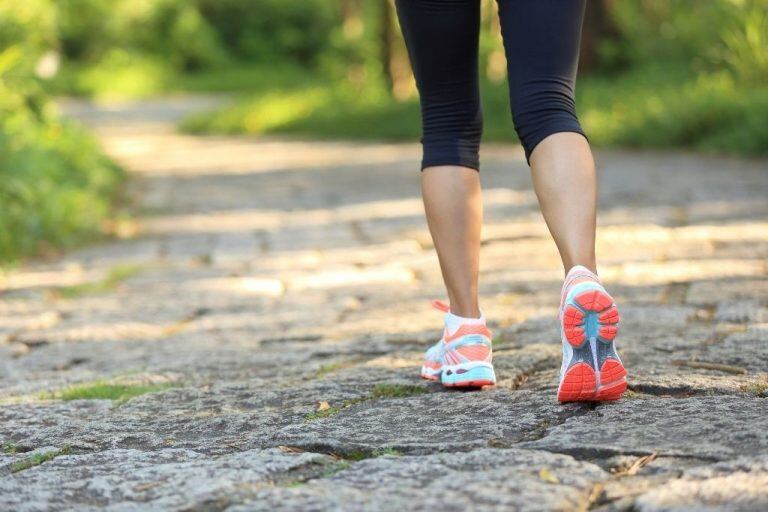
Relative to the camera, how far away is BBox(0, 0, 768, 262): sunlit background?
6.38 metres

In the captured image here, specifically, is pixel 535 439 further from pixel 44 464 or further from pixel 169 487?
Result: pixel 44 464

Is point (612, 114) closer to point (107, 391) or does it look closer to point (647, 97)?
point (647, 97)

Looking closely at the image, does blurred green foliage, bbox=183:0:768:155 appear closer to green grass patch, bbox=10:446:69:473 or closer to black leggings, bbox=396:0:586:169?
black leggings, bbox=396:0:586:169

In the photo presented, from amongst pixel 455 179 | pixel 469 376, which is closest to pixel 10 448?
pixel 469 376

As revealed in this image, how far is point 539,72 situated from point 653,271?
90.6 inches

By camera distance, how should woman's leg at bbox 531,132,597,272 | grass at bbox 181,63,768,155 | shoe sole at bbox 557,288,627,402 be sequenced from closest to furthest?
shoe sole at bbox 557,288,627,402
woman's leg at bbox 531,132,597,272
grass at bbox 181,63,768,155

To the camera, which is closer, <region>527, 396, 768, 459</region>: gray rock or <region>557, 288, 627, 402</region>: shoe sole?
<region>527, 396, 768, 459</region>: gray rock

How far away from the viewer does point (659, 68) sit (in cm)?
1348

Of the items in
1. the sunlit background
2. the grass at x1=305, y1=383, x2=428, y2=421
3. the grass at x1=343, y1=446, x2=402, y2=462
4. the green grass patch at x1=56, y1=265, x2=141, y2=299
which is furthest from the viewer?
the sunlit background

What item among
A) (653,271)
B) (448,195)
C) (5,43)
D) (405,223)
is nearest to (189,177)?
(5,43)

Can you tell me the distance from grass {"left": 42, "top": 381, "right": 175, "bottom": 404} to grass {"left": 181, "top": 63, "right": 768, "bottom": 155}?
7.14 meters

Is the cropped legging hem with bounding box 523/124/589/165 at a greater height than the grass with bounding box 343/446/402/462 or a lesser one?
greater

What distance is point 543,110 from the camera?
2422 millimetres

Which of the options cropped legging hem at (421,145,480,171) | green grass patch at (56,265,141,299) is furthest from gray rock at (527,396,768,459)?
green grass patch at (56,265,141,299)
